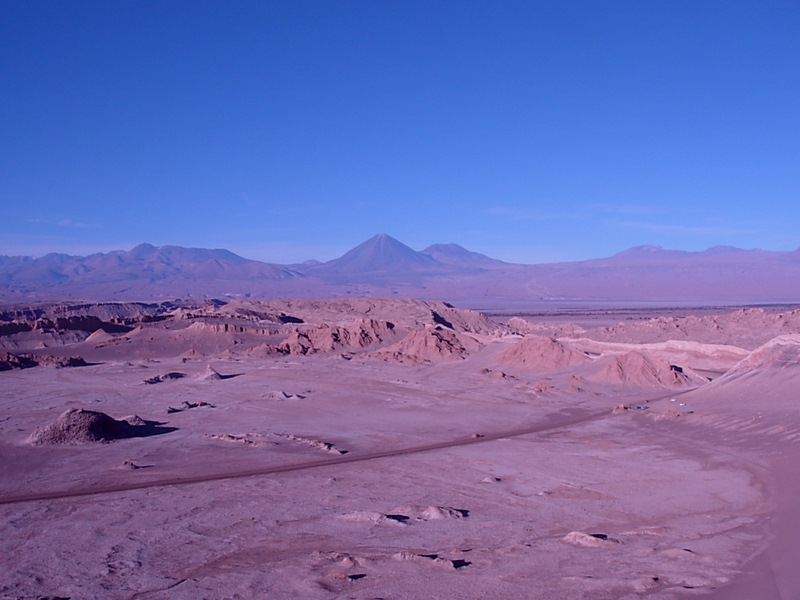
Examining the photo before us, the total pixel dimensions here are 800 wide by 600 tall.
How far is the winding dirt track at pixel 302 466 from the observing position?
14.3 meters

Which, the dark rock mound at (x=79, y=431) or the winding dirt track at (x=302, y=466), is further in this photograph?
the dark rock mound at (x=79, y=431)

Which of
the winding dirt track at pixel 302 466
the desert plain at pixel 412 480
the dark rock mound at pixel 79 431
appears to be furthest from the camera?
the dark rock mound at pixel 79 431

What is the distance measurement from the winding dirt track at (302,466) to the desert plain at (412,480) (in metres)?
0.11

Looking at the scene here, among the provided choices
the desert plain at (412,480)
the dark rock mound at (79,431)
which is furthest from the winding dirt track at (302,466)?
the dark rock mound at (79,431)

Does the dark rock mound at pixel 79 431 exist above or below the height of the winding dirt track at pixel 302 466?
above

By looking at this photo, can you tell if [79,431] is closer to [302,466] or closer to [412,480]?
[302,466]

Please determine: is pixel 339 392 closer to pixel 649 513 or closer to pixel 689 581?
pixel 649 513

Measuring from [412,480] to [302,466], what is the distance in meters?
3.19

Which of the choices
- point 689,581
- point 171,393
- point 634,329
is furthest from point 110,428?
point 634,329

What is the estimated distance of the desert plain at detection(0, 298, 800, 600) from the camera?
30.0ft

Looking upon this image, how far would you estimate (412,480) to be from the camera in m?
15.2

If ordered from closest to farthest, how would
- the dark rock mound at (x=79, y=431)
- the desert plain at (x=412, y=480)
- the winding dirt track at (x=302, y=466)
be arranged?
the desert plain at (x=412, y=480), the winding dirt track at (x=302, y=466), the dark rock mound at (x=79, y=431)

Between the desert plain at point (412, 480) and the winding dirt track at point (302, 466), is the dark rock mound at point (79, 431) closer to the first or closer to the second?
the desert plain at point (412, 480)

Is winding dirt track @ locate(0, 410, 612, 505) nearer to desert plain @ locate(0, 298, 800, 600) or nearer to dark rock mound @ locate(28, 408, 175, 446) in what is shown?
desert plain @ locate(0, 298, 800, 600)
